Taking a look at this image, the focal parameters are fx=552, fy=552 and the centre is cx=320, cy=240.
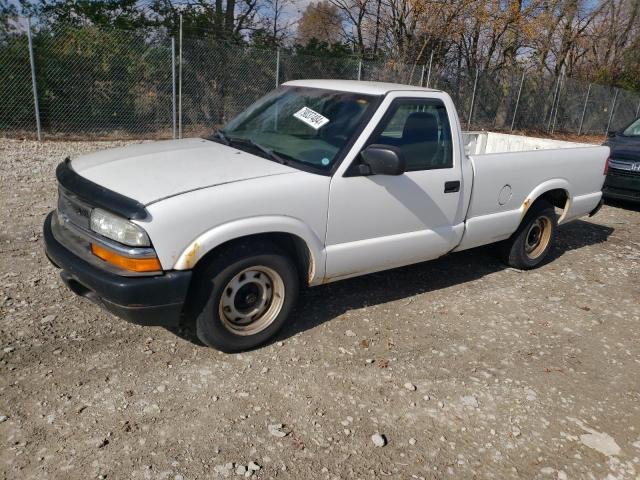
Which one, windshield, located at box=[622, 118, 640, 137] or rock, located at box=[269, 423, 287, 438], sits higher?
windshield, located at box=[622, 118, 640, 137]

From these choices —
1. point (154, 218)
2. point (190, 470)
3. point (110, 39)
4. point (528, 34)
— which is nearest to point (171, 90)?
point (110, 39)

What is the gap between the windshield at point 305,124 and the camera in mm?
3984

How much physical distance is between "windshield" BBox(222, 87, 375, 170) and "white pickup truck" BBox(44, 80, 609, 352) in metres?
0.01

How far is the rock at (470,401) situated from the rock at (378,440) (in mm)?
679

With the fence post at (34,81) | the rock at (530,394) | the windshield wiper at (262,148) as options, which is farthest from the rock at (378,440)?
the fence post at (34,81)

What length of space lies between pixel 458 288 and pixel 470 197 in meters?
0.98

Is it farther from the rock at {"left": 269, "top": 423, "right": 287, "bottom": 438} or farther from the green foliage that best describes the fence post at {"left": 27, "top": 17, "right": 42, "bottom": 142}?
the rock at {"left": 269, "top": 423, "right": 287, "bottom": 438}

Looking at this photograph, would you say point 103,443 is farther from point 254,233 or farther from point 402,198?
point 402,198

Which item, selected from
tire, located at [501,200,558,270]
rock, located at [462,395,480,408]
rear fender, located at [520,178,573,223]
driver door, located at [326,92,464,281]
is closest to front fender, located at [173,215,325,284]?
driver door, located at [326,92,464,281]

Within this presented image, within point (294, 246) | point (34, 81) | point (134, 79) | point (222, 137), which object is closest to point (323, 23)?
point (134, 79)

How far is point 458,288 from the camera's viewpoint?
17.4 ft

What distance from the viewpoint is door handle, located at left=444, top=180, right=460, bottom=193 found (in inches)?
179

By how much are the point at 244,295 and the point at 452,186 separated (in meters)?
2.00

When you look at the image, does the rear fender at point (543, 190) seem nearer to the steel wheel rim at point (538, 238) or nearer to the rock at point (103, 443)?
the steel wheel rim at point (538, 238)
